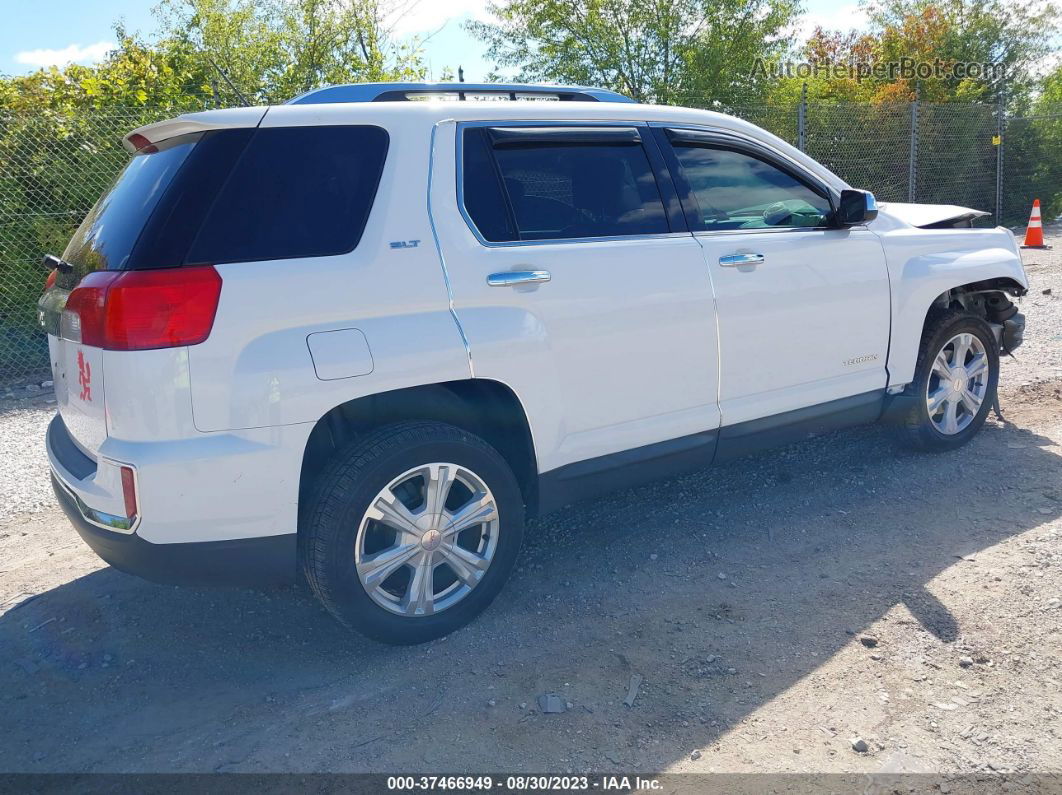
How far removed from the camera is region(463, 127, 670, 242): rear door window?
3.39m

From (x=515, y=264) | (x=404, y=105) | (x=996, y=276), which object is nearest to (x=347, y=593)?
(x=515, y=264)

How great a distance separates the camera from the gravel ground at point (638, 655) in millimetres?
2736

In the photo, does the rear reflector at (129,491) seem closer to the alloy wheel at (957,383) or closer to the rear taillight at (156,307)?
the rear taillight at (156,307)

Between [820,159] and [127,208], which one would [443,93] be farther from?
[820,159]

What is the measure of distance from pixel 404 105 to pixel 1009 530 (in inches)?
129

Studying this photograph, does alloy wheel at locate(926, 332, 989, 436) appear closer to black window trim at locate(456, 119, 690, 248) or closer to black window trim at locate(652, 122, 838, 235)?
black window trim at locate(652, 122, 838, 235)

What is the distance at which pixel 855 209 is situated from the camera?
168 inches

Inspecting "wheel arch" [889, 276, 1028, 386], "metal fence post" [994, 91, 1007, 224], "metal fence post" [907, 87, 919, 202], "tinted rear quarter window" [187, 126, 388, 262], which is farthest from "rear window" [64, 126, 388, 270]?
"metal fence post" [994, 91, 1007, 224]

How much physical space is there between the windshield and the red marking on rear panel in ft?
1.03

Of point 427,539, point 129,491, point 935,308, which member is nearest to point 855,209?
point 935,308

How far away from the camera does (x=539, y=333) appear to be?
334 centimetres

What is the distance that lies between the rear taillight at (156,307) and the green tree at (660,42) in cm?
1521

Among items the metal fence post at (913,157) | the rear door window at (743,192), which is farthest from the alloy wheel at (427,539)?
the metal fence post at (913,157)

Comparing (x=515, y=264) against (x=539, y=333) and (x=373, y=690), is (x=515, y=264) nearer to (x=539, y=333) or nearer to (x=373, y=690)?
(x=539, y=333)
